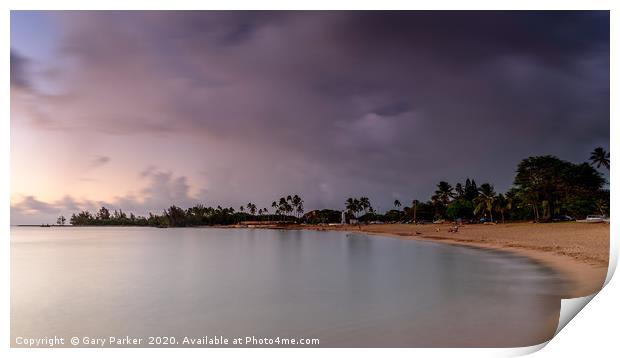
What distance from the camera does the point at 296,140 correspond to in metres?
7.85

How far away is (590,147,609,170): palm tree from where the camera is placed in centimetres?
524

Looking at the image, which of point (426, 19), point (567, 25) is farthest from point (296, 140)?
point (567, 25)

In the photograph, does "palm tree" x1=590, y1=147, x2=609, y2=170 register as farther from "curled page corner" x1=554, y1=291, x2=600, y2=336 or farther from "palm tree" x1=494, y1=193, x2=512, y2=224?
"palm tree" x1=494, y1=193, x2=512, y2=224

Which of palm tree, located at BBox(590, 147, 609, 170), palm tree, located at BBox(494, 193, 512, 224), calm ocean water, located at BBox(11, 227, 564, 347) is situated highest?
palm tree, located at BBox(590, 147, 609, 170)

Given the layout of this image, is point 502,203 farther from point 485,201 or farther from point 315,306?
point 315,306

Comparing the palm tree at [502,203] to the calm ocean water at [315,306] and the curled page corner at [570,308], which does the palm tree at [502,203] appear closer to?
the calm ocean water at [315,306]

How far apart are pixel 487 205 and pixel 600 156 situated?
27.4m

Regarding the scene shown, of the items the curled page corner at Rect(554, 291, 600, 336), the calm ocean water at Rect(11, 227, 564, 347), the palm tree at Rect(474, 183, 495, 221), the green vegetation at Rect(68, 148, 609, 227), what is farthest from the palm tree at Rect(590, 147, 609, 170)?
the palm tree at Rect(474, 183, 495, 221)

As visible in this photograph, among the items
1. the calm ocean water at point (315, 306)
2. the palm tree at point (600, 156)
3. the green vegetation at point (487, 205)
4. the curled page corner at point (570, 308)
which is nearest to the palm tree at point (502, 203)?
the green vegetation at point (487, 205)

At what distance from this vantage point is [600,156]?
18.6 feet

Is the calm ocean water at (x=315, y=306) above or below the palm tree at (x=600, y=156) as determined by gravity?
below

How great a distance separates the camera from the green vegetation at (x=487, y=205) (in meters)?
10.0

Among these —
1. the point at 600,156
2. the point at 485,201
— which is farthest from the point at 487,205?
the point at 600,156

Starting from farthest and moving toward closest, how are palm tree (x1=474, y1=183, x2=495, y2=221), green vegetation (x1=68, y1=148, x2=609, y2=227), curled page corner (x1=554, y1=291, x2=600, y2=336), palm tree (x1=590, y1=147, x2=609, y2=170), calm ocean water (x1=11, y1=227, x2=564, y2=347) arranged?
palm tree (x1=474, y1=183, x2=495, y2=221) → green vegetation (x1=68, y1=148, x2=609, y2=227) → palm tree (x1=590, y1=147, x2=609, y2=170) → calm ocean water (x1=11, y1=227, x2=564, y2=347) → curled page corner (x1=554, y1=291, x2=600, y2=336)
